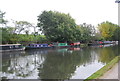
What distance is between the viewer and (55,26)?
37.8 meters

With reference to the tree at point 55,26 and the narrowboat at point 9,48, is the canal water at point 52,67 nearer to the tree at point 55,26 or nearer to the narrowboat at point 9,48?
the narrowboat at point 9,48

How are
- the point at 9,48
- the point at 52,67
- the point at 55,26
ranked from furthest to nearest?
the point at 55,26, the point at 9,48, the point at 52,67

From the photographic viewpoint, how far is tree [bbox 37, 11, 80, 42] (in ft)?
123

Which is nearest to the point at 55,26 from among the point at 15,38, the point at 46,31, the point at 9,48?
the point at 46,31

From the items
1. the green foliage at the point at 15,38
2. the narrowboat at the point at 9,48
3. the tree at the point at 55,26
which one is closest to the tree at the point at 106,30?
the tree at the point at 55,26

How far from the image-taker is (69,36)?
1567 inches

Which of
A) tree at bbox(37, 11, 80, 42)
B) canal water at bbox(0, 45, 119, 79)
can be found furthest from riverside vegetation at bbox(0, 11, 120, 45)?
canal water at bbox(0, 45, 119, 79)

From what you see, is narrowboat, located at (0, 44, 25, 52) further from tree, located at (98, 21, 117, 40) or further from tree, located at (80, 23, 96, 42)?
tree, located at (98, 21, 117, 40)

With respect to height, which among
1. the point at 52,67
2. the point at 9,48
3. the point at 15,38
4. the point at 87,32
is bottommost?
the point at 52,67

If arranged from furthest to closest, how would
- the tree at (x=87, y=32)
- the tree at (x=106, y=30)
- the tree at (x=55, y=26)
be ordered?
the tree at (x=106, y=30) → the tree at (x=87, y=32) → the tree at (x=55, y=26)

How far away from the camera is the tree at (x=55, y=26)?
123ft

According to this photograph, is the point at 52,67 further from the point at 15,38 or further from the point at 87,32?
the point at 87,32

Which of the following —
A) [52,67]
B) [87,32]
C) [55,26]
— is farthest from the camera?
[87,32]

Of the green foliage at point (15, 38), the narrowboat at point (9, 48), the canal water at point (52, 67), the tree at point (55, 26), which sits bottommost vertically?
the canal water at point (52, 67)
